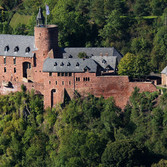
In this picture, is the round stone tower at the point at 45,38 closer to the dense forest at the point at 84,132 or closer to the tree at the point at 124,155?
the dense forest at the point at 84,132

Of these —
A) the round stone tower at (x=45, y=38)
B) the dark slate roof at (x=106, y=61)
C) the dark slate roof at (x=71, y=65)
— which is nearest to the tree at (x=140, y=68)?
the dark slate roof at (x=106, y=61)

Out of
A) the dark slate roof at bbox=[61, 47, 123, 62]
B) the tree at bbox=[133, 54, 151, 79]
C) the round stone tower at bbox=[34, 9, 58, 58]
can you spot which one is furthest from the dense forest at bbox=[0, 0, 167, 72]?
the round stone tower at bbox=[34, 9, 58, 58]

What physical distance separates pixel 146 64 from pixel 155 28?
2428 centimetres

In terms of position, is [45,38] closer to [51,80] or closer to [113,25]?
[51,80]

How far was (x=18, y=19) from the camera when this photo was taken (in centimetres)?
15275

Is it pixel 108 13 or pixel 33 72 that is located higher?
pixel 108 13

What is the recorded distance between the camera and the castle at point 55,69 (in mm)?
113062

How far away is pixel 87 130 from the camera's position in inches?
4473

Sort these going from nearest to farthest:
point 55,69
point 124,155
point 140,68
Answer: point 124,155 → point 55,69 → point 140,68

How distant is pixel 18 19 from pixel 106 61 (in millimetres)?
40966

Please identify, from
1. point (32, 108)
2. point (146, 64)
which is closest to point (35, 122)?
point (32, 108)

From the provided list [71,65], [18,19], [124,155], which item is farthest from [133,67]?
[18,19]

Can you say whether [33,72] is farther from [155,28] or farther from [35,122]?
[155,28]

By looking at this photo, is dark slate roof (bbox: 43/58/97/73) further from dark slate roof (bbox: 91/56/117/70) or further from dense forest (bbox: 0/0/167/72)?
dense forest (bbox: 0/0/167/72)
